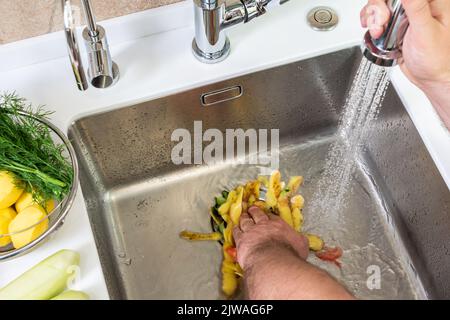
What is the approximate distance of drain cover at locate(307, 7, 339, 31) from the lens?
1006 millimetres

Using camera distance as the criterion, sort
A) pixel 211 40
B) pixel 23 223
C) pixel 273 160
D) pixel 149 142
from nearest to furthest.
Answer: pixel 23 223 → pixel 211 40 → pixel 149 142 → pixel 273 160

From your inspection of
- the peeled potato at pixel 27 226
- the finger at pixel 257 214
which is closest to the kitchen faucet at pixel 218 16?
the finger at pixel 257 214

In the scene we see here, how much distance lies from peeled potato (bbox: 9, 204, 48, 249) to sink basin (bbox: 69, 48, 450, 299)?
0.16 meters

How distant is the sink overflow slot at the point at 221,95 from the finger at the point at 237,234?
233mm

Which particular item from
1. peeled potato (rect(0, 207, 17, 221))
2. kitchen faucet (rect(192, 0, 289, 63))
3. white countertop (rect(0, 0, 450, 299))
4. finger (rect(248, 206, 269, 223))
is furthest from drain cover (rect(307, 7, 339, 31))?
peeled potato (rect(0, 207, 17, 221))

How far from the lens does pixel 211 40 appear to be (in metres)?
0.93

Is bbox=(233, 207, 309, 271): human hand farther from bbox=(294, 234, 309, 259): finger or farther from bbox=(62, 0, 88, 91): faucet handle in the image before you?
bbox=(62, 0, 88, 91): faucet handle

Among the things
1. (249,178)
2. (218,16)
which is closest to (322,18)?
(218,16)

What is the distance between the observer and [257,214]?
98cm

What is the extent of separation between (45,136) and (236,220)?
14.6 inches

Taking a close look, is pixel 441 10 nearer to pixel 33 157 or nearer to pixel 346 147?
pixel 346 147

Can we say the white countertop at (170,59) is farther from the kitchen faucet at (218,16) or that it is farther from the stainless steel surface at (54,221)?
the stainless steel surface at (54,221)

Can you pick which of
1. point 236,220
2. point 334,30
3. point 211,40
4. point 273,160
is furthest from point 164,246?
point 334,30
